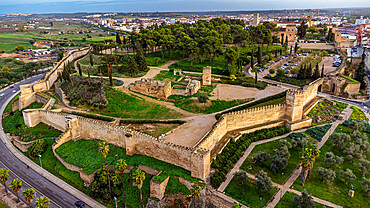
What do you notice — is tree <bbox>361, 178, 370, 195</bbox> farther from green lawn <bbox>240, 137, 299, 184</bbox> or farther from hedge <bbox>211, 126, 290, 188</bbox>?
hedge <bbox>211, 126, 290, 188</bbox>

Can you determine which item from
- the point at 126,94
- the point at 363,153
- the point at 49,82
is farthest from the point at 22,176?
the point at 363,153

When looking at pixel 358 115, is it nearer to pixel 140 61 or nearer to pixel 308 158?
pixel 308 158

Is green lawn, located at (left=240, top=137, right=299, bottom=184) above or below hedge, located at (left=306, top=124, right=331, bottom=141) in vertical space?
below

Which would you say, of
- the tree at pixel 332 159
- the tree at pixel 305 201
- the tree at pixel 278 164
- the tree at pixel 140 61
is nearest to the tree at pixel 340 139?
the tree at pixel 332 159

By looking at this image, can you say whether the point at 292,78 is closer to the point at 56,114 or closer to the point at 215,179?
the point at 215,179

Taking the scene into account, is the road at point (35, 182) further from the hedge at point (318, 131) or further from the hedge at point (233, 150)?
the hedge at point (318, 131)

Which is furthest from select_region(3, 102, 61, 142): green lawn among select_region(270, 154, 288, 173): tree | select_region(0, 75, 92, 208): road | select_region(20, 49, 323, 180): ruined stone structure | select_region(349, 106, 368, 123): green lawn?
select_region(349, 106, 368, 123): green lawn

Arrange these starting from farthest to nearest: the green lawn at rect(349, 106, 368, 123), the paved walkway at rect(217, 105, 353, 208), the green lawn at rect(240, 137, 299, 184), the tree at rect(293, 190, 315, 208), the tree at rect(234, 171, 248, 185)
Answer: the green lawn at rect(349, 106, 368, 123), the green lawn at rect(240, 137, 299, 184), the tree at rect(234, 171, 248, 185), the paved walkway at rect(217, 105, 353, 208), the tree at rect(293, 190, 315, 208)
